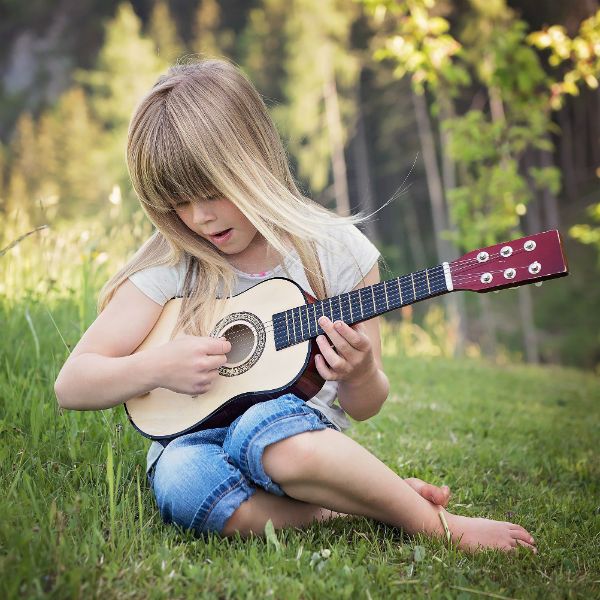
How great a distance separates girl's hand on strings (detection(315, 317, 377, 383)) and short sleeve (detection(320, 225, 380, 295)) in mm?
273

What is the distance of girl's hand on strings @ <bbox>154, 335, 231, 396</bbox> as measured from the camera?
213 centimetres

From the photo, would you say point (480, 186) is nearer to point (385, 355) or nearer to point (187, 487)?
point (385, 355)

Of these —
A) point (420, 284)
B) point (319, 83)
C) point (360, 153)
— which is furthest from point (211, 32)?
point (420, 284)

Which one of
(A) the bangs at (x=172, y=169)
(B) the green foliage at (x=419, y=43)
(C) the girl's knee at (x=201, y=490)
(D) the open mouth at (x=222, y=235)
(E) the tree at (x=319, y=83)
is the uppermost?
(E) the tree at (x=319, y=83)

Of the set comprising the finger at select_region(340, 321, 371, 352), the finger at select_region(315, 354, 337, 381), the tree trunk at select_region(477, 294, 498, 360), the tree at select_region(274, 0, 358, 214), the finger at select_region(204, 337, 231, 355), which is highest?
the tree at select_region(274, 0, 358, 214)

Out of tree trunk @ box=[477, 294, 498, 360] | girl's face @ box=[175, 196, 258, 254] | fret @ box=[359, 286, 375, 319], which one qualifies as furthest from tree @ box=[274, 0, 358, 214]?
fret @ box=[359, 286, 375, 319]

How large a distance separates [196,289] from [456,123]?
5.13m

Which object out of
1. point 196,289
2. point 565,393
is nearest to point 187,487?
point 196,289

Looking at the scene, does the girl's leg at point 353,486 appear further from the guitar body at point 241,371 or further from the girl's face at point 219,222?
the girl's face at point 219,222

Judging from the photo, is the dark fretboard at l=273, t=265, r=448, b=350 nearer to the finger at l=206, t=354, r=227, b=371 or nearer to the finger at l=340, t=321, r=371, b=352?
the finger at l=340, t=321, r=371, b=352

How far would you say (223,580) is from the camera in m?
1.79

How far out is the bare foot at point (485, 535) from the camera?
213 cm

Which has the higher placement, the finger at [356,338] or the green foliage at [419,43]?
the green foliage at [419,43]

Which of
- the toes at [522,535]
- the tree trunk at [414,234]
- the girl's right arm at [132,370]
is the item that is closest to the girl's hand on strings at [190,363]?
the girl's right arm at [132,370]
